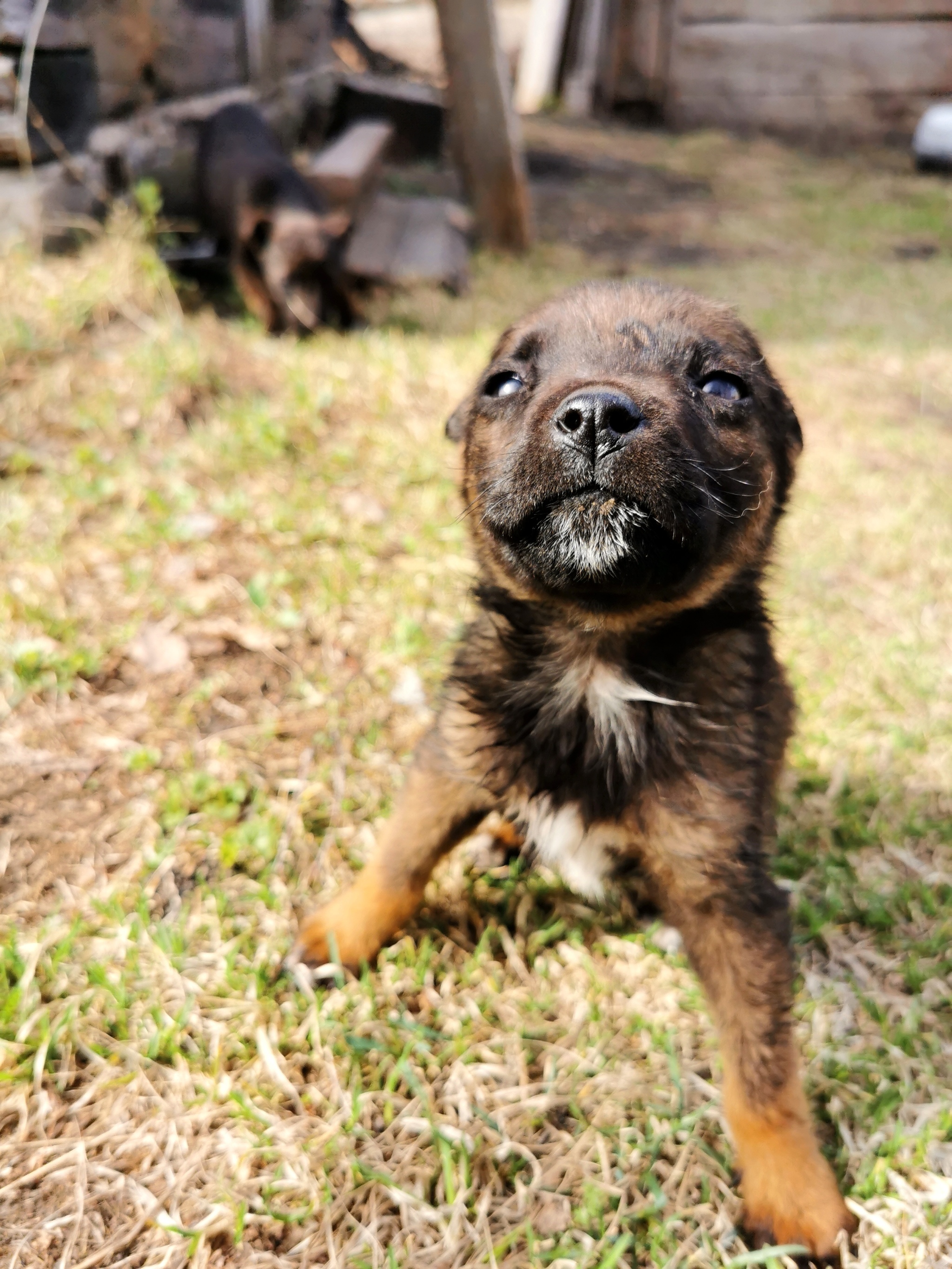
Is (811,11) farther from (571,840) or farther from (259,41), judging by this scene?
(571,840)

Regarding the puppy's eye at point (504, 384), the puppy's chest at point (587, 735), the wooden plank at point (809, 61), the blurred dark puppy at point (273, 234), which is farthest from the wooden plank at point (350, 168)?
the wooden plank at point (809, 61)

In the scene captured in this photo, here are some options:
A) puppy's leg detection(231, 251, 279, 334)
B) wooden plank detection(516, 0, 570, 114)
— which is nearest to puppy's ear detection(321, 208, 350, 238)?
puppy's leg detection(231, 251, 279, 334)

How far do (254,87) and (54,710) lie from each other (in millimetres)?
6459

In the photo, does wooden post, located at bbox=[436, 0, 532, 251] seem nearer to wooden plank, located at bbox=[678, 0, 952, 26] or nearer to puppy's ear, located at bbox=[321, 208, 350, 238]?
puppy's ear, located at bbox=[321, 208, 350, 238]

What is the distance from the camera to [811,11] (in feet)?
37.2

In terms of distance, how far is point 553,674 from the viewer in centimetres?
205

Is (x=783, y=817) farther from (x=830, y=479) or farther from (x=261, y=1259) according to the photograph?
(x=830, y=479)

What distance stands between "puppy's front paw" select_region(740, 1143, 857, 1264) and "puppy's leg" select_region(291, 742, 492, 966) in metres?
0.89

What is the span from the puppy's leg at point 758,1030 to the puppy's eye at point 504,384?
969mm

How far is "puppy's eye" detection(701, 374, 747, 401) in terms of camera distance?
6.26 ft

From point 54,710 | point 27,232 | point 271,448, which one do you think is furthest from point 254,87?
point 54,710

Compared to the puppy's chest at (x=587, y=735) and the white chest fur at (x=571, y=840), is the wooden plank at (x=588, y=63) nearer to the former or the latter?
the puppy's chest at (x=587, y=735)

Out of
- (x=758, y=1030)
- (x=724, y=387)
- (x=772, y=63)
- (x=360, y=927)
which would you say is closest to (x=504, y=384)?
(x=724, y=387)

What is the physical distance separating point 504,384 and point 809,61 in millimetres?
12279
